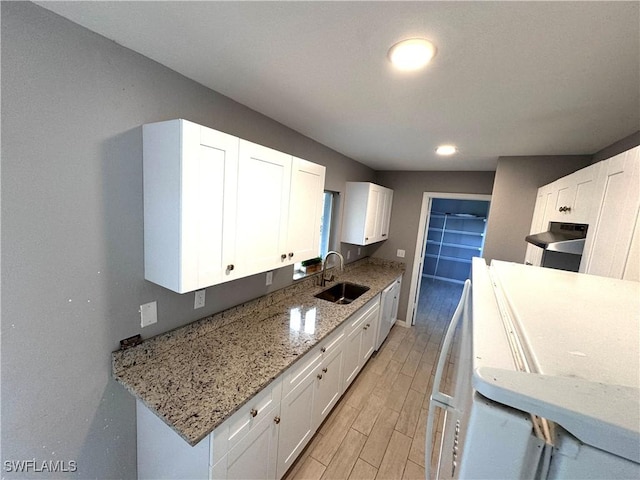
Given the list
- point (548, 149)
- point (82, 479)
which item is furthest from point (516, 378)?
point (548, 149)

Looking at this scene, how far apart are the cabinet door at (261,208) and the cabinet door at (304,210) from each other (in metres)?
0.07

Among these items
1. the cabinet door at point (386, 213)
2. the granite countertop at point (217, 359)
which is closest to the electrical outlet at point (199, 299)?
the granite countertop at point (217, 359)

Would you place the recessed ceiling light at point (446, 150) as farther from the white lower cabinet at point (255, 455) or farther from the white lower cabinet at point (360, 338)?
the white lower cabinet at point (255, 455)

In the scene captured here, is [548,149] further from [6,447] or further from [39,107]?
[6,447]

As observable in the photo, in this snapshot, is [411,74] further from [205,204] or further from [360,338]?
[360,338]

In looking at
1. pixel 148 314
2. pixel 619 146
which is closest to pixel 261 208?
pixel 148 314

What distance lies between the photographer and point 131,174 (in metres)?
1.19

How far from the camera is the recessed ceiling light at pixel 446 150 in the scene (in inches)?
90.7

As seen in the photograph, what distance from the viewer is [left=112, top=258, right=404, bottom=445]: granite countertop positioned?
40.6 inches

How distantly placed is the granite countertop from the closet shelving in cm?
581

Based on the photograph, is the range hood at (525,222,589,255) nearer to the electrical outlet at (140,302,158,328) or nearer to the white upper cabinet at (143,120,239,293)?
the white upper cabinet at (143,120,239,293)

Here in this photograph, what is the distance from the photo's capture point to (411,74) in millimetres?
1156

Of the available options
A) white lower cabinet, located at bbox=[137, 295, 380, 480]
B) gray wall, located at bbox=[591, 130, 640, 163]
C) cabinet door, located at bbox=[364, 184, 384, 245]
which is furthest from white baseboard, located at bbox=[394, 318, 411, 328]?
gray wall, located at bbox=[591, 130, 640, 163]

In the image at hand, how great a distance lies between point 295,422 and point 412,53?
2063 millimetres
